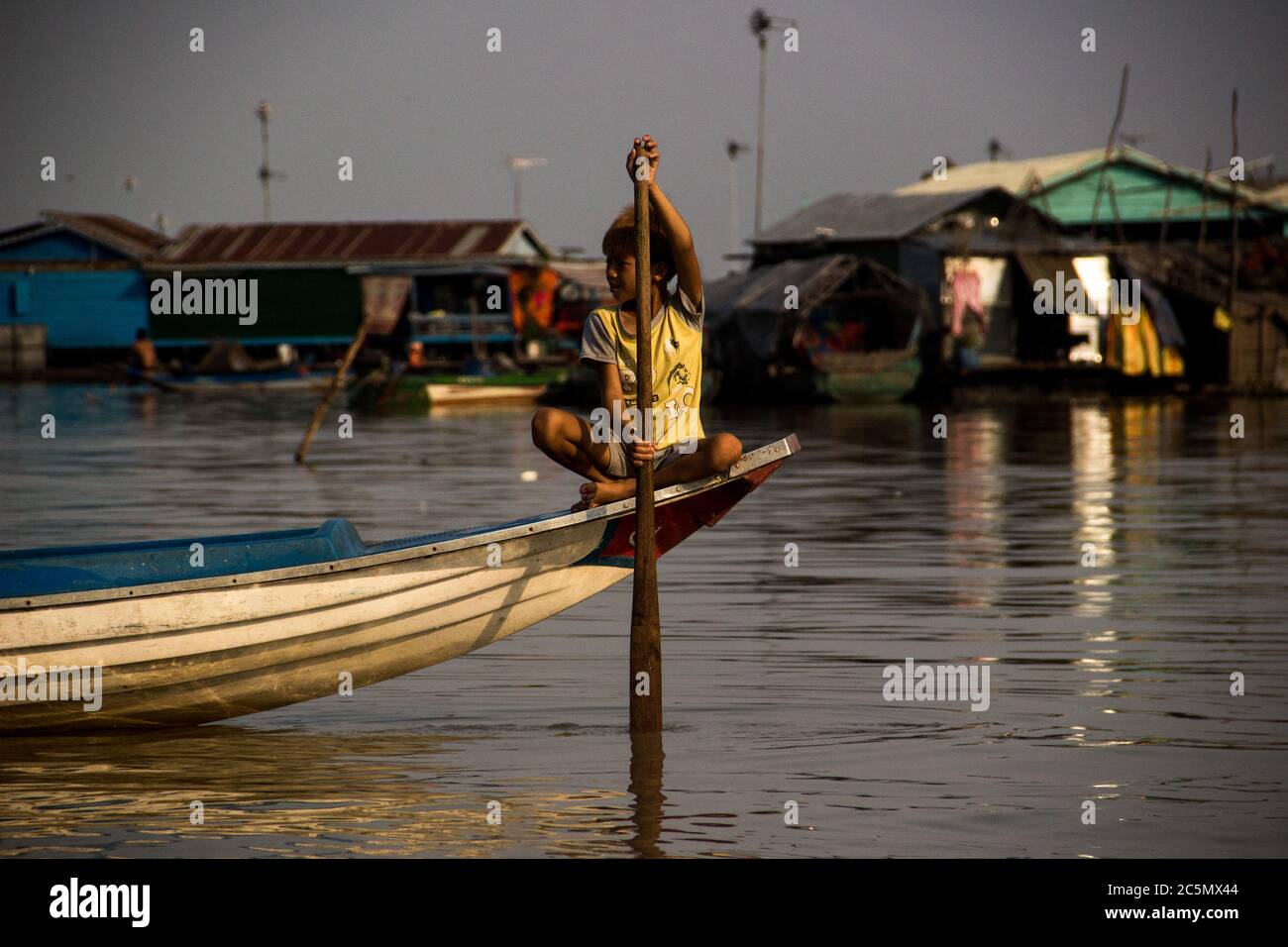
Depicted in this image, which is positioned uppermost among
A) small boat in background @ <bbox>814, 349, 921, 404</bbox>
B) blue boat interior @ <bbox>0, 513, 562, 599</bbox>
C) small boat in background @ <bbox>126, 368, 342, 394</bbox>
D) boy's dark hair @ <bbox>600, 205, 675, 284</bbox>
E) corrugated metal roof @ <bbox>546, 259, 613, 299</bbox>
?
corrugated metal roof @ <bbox>546, 259, 613, 299</bbox>

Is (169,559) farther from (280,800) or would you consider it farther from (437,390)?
(437,390)

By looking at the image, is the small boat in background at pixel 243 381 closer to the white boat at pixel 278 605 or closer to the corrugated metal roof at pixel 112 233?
the corrugated metal roof at pixel 112 233

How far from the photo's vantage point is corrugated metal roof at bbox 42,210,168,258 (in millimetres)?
48656

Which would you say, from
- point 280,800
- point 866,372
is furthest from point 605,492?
point 866,372

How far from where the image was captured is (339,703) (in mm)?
8008

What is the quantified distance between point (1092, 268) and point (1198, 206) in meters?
6.88

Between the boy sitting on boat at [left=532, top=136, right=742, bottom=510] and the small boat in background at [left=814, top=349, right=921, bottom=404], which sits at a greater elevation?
the boy sitting on boat at [left=532, top=136, right=742, bottom=510]

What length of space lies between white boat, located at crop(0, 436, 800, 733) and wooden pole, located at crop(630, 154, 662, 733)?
0.16 metres

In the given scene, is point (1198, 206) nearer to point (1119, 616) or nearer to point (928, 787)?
point (1119, 616)

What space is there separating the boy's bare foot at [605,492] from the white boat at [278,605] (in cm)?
11

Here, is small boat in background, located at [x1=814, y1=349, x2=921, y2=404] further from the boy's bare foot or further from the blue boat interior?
the boy's bare foot

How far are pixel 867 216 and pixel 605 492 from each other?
32.3 m

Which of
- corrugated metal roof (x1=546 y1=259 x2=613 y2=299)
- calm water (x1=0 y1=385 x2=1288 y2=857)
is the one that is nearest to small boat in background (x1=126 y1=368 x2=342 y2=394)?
corrugated metal roof (x1=546 y1=259 x2=613 y2=299)

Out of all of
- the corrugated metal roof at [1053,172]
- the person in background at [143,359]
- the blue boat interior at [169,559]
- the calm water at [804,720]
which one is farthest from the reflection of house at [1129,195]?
the blue boat interior at [169,559]
